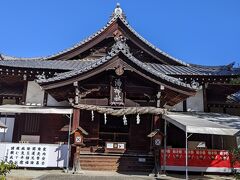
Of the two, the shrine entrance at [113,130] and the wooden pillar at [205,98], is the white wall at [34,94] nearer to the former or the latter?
the shrine entrance at [113,130]

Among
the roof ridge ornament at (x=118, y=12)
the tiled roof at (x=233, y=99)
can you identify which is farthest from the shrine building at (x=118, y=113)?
the roof ridge ornament at (x=118, y=12)

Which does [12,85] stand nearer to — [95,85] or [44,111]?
[44,111]

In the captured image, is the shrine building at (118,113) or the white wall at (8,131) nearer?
the shrine building at (118,113)

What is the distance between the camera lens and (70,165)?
516 inches

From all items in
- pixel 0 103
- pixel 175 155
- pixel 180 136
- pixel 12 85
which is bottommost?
pixel 175 155

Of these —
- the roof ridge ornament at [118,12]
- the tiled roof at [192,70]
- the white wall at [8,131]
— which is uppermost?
the roof ridge ornament at [118,12]

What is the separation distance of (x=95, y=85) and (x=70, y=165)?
3.93m

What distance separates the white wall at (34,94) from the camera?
16094mm

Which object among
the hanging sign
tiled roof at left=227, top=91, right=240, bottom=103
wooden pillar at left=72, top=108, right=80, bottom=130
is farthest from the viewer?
tiled roof at left=227, top=91, right=240, bottom=103

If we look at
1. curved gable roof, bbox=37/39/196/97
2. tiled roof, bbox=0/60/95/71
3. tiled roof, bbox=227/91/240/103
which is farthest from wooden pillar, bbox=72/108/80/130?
tiled roof, bbox=227/91/240/103

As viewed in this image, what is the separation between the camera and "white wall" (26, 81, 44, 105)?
634 inches

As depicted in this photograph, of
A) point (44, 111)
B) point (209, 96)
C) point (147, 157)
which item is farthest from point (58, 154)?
point (209, 96)

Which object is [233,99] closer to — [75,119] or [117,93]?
[117,93]

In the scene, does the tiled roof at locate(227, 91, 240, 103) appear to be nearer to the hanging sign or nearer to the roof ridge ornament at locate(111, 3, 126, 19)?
the hanging sign
